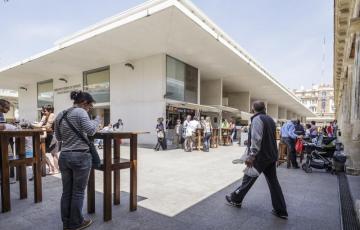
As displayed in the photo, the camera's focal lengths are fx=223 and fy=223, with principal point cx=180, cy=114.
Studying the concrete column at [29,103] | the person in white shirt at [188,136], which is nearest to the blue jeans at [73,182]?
the person in white shirt at [188,136]

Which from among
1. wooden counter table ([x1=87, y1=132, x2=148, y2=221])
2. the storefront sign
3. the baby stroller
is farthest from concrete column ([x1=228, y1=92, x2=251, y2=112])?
wooden counter table ([x1=87, y1=132, x2=148, y2=221])

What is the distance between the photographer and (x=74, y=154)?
2559mm

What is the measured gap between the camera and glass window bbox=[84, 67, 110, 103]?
15.9m

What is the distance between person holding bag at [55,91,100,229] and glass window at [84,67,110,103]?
13.7 metres

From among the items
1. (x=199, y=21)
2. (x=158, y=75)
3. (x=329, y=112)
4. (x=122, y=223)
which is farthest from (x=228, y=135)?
(x=329, y=112)

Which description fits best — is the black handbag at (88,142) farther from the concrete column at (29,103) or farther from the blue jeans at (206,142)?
the concrete column at (29,103)

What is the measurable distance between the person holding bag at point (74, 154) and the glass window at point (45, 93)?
69.3 feet

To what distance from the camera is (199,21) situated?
9.38 metres

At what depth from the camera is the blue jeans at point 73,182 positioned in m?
2.57

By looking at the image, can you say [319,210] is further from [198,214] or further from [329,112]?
[329,112]

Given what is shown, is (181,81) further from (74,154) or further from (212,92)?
(74,154)

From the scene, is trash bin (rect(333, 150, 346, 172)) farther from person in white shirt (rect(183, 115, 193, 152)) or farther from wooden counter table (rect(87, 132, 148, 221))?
wooden counter table (rect(87, 132, 148, 221))

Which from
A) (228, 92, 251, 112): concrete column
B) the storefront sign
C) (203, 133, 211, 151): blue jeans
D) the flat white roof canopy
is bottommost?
(203, 133, 211, 151): blue jeans

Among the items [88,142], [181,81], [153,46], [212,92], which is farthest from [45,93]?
[88,142]
